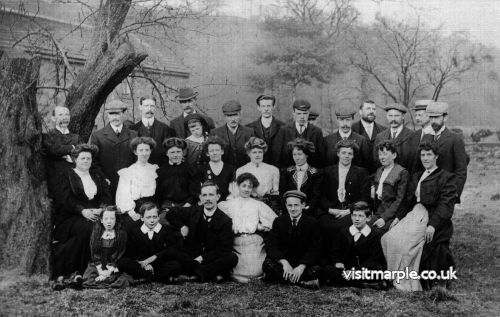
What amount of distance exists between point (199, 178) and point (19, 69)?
93.4 inches

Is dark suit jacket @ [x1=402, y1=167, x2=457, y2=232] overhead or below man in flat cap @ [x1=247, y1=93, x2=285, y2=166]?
below

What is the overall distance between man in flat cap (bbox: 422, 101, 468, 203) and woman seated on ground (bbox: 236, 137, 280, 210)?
1934 mm

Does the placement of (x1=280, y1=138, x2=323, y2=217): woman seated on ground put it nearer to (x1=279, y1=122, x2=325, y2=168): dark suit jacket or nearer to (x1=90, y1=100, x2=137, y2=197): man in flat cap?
(x1=279, y1=122, x2=325, y2=168): dark suit jacket

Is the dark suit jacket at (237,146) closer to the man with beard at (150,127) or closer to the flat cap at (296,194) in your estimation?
the man with beard at (150,127)

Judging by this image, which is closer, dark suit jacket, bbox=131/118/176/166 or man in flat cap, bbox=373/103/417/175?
man in flat cap, bbox=373/103/417/175

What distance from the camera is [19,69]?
5.67 m

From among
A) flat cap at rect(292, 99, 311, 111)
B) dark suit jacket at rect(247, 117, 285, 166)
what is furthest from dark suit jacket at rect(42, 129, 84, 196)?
flat cap at rect(292, 99, 311, 111)

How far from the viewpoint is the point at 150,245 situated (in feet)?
18.9

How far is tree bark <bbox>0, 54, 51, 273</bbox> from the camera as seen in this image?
5.60 metres

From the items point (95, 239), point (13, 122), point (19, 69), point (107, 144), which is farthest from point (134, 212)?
point (19, 69)

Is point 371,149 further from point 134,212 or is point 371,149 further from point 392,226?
point 134,212

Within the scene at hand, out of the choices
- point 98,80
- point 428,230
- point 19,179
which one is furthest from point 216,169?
point 428,230

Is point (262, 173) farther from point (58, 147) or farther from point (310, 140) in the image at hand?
point (58, 147)

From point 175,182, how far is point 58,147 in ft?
4.58
